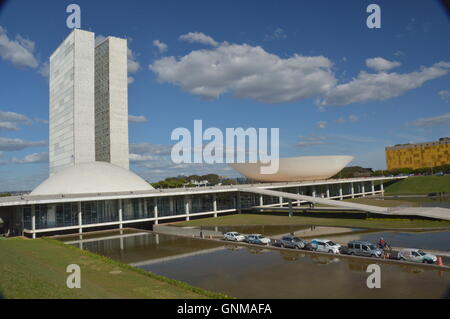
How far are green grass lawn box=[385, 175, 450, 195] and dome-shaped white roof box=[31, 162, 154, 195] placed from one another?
223 feet

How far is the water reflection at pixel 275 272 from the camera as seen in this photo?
15609 mm

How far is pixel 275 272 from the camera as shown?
64.2 feet

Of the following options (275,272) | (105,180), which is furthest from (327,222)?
(105,180)

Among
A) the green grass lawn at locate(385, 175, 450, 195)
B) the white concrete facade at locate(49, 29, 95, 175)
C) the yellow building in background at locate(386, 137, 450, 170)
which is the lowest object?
the green grass lawn at locate(385, 175, 450, 195)

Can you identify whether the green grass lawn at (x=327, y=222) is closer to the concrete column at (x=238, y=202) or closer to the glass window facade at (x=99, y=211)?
the concrete column at (x=238, y=202)

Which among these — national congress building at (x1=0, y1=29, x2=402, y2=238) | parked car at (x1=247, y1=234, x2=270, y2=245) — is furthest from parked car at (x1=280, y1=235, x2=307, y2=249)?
national congress building at (x1=0, y1=29, x2=402, y2=238)

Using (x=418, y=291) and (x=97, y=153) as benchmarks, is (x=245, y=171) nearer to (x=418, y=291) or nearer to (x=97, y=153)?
(x=97, y=153)

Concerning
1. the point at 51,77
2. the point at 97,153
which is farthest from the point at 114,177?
the point at 51,77

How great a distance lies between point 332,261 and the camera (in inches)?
859

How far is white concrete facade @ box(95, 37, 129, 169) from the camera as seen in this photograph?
329 feet

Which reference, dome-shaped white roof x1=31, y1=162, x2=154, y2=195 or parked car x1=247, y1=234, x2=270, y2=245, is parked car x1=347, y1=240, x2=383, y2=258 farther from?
dome-shaped white roof x1=31, y1=162, x2=154, y2=195

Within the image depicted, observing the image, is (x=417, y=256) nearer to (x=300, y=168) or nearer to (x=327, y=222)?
(x=327, y=222)

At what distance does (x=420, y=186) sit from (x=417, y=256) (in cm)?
7859
